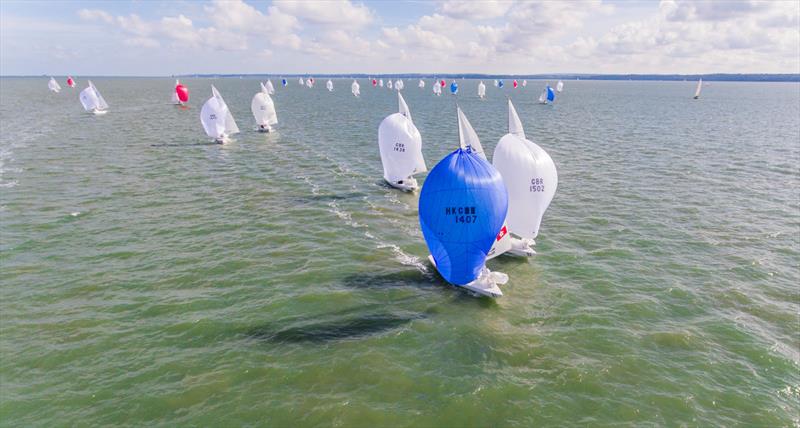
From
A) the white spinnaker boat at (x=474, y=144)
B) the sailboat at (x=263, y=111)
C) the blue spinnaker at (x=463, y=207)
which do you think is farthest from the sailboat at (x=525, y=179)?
the sailboat at (x=263, y=111)

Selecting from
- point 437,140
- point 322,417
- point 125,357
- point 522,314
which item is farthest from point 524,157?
point 437,140

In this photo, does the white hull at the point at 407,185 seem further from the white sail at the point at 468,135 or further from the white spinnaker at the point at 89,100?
the white spinnaker at the point at 89,100

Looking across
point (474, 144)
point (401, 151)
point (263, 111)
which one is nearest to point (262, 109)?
point (263, 111)

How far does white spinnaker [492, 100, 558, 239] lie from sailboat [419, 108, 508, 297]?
157 inches

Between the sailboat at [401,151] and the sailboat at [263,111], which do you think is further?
the sailboat at [263,111]

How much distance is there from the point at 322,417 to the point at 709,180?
140 feet

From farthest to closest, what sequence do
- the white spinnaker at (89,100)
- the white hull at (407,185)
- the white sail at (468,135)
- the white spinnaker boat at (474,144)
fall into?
the white spinnaker at (89,100) < the white hull at (407,185) < the white sail at (468,135) < the white spinnaker boat at (474,144)

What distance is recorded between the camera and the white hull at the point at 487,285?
2027 centimetres

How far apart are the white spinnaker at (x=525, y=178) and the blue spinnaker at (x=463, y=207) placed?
14.1 ft

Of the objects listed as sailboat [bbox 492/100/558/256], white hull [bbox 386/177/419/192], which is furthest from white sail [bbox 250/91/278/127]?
sailboat [bbox 492/100/558/256]

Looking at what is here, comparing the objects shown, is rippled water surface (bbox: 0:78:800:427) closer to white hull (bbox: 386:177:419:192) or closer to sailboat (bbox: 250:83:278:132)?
white hull (bbox: 386:177:419:192)

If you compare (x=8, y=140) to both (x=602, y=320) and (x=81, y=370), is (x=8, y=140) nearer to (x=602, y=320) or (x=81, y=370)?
(x=81, y=370)

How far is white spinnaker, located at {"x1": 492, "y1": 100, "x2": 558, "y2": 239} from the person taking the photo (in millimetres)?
22156

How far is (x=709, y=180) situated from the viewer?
3984cm
